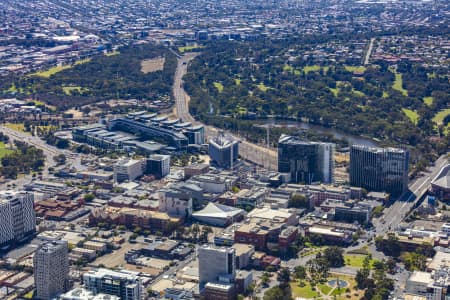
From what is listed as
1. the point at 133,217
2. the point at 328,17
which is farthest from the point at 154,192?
the point at 328,17

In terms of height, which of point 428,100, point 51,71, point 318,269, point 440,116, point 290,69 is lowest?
point 318,269

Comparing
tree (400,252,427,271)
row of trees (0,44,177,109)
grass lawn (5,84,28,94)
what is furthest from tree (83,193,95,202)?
grass lawn (5,84,28,94)

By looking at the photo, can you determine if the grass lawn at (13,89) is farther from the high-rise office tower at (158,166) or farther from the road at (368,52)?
the road at (368,52)

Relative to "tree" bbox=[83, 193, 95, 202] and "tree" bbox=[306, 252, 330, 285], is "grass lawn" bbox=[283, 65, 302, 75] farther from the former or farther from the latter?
"tree" bbox=[306, 252, 330, 285]

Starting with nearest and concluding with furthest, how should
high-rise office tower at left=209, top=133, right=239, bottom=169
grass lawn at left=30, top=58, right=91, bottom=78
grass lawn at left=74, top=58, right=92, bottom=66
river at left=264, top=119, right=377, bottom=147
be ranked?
high-rise office tower at left=209, top=133, right=239, bottom=169
river at left=264, top=119, right=377, bottom=147
grass lawn at left=30, top=58, right=91, bottom=78
grass lawn at left=74, top=58, right=92, bottom=66

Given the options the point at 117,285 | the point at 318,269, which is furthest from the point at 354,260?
the point at 117,285

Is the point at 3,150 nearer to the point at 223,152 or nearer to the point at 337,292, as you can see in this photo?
the point at 223,152
